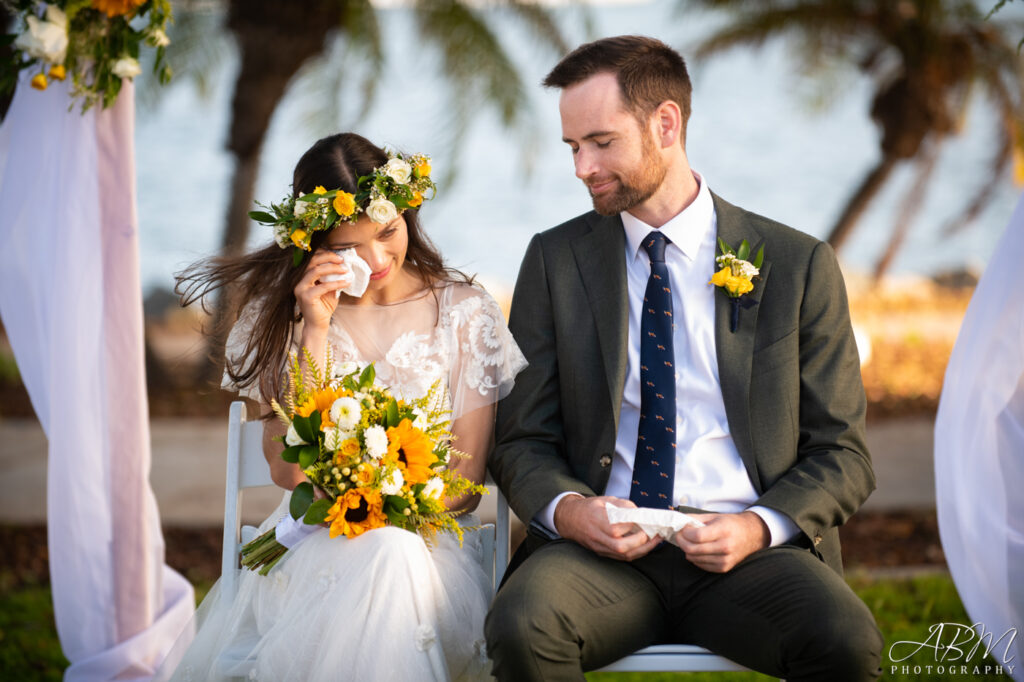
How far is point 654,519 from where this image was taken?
8.68 ft

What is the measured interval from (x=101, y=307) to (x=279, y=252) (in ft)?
2.30

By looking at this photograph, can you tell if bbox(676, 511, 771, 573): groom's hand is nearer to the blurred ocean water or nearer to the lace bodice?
the lace bodice

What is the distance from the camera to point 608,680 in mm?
3994

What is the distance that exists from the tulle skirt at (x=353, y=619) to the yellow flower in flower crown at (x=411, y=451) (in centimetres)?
17

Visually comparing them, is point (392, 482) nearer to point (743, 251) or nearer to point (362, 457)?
point (362, 457)

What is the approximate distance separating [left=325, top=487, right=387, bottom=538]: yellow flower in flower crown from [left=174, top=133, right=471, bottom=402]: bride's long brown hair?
2.06 feet

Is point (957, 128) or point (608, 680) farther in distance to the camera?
point (957, 128)

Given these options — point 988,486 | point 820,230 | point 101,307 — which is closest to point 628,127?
point 988,486

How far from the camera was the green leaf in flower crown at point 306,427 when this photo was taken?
2.63m

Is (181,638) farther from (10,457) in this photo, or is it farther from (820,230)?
(820,230)

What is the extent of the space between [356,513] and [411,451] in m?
0.22

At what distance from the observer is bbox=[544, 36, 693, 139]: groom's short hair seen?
3.09 m

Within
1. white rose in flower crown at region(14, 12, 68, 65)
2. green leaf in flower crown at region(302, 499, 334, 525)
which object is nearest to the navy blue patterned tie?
green leaf in flower crown at region(302, 499, 334, 525)

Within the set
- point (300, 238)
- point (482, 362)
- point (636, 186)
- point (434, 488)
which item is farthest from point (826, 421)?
point (300, 238)
